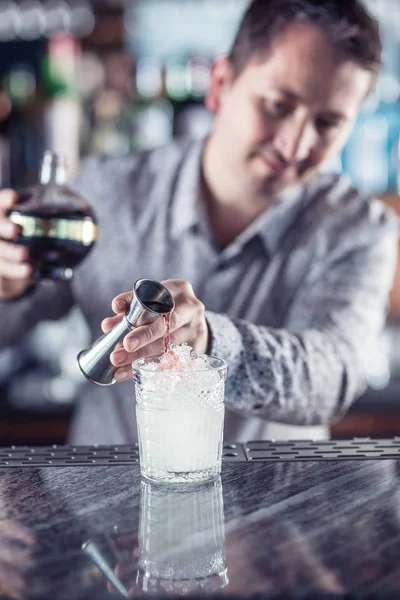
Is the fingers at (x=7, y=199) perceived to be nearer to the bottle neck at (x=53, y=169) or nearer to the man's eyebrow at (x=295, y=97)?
the bottle neck at (x=53, y=169)

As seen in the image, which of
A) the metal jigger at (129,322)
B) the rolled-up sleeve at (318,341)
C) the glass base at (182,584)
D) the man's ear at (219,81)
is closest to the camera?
the glass base at (182,584)

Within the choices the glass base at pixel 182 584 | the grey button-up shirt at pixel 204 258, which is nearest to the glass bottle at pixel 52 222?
the grey button-up shirt at pixel 204 258

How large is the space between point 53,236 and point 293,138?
58cm

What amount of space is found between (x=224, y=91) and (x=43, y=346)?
1572 millimetres

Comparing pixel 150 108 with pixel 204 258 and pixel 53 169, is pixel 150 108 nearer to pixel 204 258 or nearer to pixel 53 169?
pixel 204 258

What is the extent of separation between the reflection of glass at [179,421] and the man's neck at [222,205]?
3.32 ft

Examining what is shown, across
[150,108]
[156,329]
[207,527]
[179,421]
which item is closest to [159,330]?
[156,329]

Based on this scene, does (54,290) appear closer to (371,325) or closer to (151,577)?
(371,325)

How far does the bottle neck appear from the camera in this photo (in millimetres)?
1604

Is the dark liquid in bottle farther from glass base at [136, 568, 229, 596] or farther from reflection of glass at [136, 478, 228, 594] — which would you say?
glass base at [136, 568, 229, 596]

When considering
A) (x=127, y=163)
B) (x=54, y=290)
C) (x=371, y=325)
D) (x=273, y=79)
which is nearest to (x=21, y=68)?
(x=127, y=163)

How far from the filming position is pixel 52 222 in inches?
63.7

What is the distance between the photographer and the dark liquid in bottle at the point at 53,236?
1.61m

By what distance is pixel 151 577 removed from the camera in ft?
2.66
